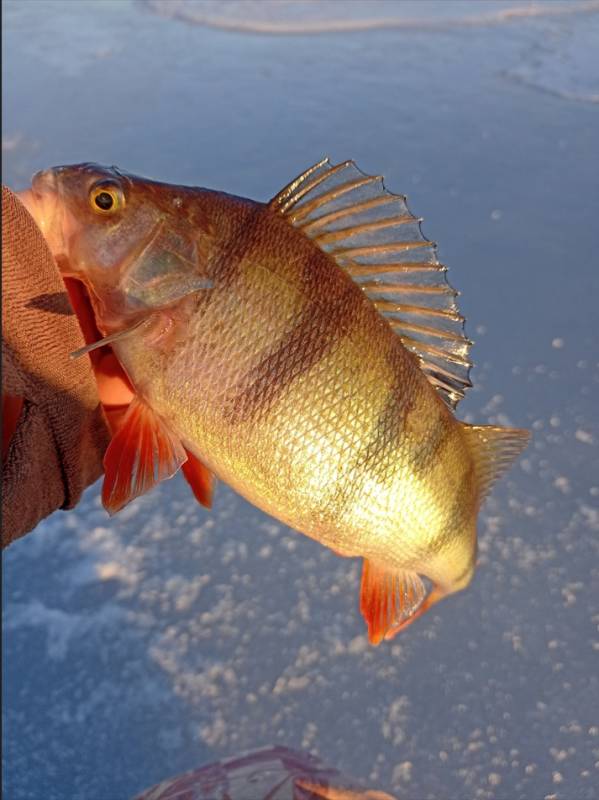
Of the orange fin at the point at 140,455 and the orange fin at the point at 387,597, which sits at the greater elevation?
the orange fin at the point at 140,455

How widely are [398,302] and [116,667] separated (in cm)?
130

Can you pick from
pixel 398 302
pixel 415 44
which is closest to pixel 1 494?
pixel 398 302

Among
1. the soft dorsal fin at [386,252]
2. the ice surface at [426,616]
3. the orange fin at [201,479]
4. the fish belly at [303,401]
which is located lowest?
the ice surface at [426,616]

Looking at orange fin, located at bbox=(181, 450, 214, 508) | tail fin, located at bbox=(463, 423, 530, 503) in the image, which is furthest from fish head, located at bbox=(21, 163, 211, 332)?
tail fin, located at bbox=(463, 423, 530, 503)

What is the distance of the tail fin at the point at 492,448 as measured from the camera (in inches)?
44.6

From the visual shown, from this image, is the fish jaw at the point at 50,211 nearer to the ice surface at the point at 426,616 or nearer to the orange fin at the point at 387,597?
the orange fin at the point at 387,597

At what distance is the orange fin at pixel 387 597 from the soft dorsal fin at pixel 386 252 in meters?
0.30

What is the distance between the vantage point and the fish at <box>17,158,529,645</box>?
100cm

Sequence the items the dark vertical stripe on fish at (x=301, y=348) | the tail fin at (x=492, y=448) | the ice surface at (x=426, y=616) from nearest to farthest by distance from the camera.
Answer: the dark vertical stripe on fish at (x=301, y=348), the tail fin at (x=492, y=448), the ice surface at (x=426, y=616)

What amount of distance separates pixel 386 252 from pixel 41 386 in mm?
505

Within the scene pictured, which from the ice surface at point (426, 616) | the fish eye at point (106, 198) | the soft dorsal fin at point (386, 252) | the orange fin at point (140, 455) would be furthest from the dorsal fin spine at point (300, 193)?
the ice surface at point (426, 616)

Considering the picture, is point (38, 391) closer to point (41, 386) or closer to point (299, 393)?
point (41, 386)

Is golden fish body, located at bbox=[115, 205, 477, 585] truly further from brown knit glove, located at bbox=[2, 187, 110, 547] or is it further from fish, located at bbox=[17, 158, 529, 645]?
brown knit glove, located at bbox=[2, 187, 110, 547]

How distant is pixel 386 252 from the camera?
1057mm
